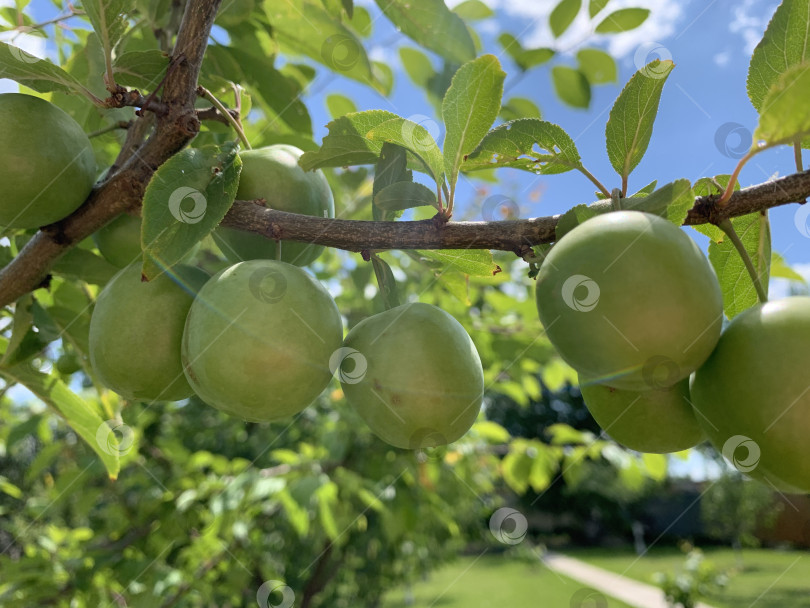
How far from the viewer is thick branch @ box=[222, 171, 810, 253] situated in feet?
2.08

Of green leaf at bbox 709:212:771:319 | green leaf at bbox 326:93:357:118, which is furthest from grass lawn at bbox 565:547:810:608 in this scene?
green leaf at bbox 709:212:771:319

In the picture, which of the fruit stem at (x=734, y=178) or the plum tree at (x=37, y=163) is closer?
the fruit stem at (x=734, y=178)

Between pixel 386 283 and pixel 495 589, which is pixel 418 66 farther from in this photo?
pixel 495 589

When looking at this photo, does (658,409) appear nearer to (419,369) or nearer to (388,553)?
(419,369)

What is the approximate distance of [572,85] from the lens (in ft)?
5.63

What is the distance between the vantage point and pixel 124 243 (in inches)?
→ 35.2

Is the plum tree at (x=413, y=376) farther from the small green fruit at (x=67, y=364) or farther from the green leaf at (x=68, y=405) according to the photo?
the small green fruit at (x=67, y=364)

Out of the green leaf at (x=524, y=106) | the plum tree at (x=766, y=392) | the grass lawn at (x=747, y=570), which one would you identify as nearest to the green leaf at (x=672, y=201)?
the plum tree at (x=766, y=392)

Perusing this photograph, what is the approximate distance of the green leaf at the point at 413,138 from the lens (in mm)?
709

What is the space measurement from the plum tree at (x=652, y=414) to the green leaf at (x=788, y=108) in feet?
0.94

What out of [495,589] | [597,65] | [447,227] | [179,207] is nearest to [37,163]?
[179,207]

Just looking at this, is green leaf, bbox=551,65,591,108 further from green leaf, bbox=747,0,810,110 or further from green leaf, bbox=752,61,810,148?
green leaf, bbox=752,61,810,148

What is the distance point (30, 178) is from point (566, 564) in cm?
2010

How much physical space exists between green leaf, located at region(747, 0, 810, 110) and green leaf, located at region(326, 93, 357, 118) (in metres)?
1.22
